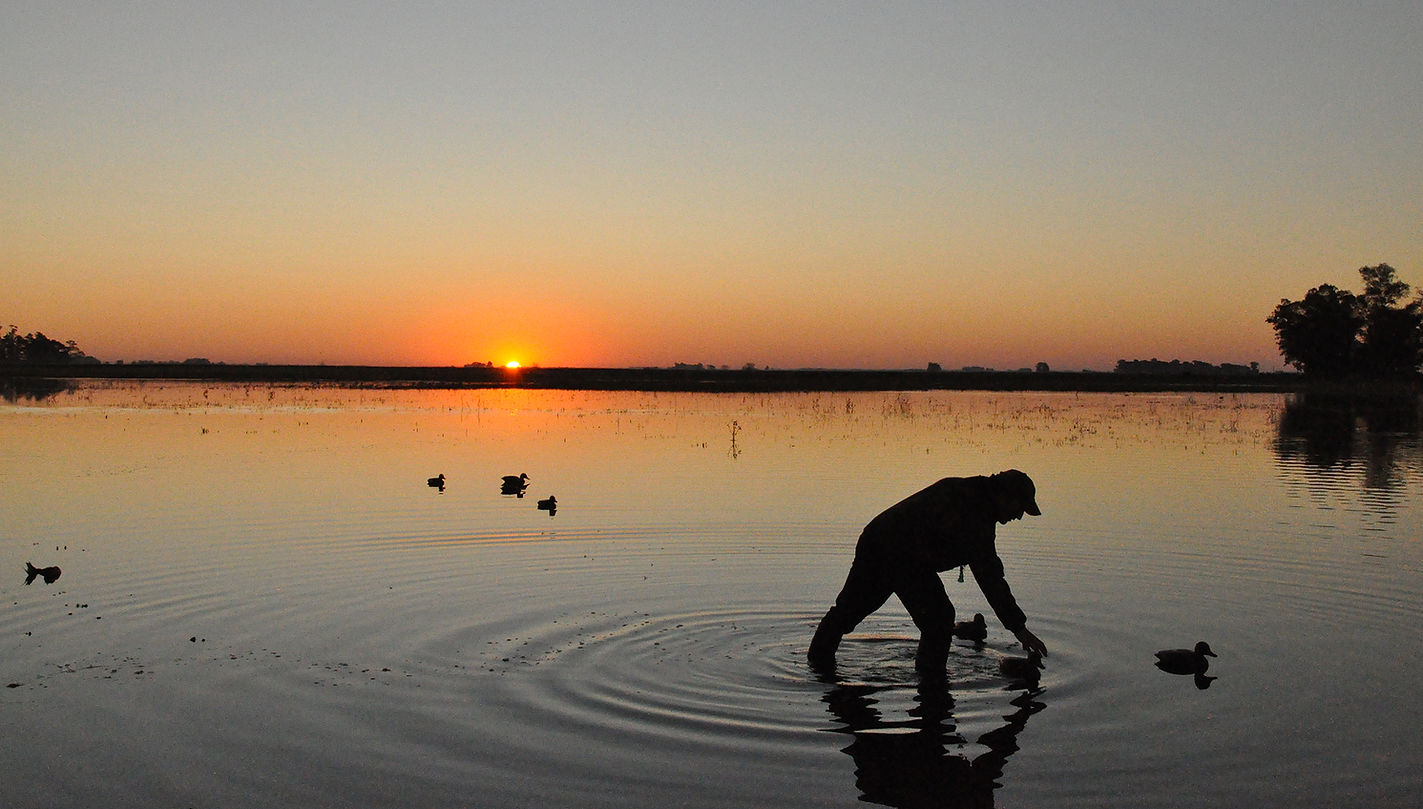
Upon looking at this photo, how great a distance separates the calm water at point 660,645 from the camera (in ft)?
26.7

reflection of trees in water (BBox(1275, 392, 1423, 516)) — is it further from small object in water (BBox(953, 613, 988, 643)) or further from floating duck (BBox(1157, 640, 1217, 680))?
small object in water (BBox(953, 613, 988, 643))

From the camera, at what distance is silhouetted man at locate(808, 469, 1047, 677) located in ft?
32.1

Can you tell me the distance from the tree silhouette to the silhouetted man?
107m

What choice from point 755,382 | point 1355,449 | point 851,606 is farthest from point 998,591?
point 755,382

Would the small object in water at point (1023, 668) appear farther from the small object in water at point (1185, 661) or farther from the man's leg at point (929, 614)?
the small object in water at point (1185, 661)

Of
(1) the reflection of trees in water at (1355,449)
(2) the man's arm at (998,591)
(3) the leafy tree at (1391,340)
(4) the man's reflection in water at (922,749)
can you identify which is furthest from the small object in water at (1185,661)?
(3) the leafy tree at (1391,340)

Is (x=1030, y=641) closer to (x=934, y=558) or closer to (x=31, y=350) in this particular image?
(x=934, y=558)

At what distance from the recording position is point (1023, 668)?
10.6 metres

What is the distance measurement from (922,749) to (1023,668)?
2.21 metres

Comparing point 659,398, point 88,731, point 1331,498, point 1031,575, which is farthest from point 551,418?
point 88,731

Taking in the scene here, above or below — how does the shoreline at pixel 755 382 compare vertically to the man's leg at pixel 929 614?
above

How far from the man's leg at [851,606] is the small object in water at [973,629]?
1.49m

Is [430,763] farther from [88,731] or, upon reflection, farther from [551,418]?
[551,418]

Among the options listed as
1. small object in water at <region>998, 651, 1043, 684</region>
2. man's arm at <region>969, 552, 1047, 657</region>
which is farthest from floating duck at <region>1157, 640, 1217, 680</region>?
man's arm at <region>969, 552, 1047, 657</region>
